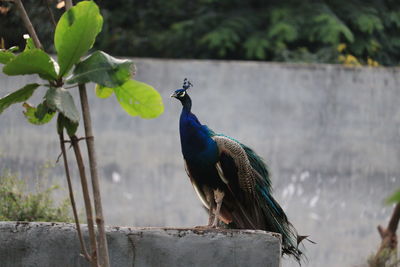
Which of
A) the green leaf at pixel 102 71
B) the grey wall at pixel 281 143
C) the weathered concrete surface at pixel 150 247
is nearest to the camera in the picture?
the green leaf at pixel 102 71

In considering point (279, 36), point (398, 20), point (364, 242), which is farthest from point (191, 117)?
point (398, 20)

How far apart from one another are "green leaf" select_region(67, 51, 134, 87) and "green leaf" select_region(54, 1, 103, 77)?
4cm

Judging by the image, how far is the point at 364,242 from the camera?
27.0 feet

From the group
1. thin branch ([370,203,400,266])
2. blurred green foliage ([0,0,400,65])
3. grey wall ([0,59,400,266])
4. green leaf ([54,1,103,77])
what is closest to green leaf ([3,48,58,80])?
green leaf ([54,1,103,77])

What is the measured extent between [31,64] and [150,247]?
1418mm

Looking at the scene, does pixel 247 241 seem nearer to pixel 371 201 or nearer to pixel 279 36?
pixel 371 201

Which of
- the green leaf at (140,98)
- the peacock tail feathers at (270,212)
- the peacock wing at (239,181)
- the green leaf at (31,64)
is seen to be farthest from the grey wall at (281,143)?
the green leaf at (31,64)

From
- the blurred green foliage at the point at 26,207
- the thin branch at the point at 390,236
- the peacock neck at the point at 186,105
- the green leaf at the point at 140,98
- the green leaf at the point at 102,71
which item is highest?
the green leaf at the point at 102,71

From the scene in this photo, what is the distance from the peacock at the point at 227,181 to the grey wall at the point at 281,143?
331 cm

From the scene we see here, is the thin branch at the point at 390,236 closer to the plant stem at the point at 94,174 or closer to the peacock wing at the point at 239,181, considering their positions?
the peacock wing at the point at 239,181

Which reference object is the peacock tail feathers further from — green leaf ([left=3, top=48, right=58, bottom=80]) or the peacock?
green leaf ([left=3, top=48, right=58, bottom=80])

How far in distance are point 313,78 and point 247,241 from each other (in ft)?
15.1

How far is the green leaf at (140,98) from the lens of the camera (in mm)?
2824

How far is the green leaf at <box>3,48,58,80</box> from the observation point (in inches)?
101
